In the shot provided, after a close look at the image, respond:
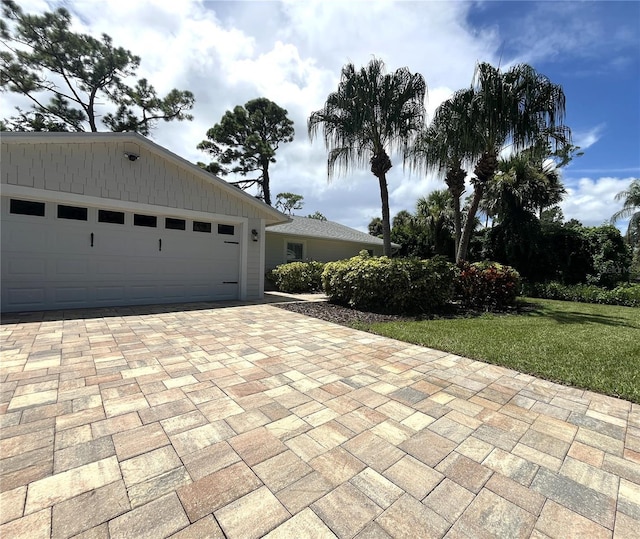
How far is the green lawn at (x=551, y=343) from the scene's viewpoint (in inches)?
135

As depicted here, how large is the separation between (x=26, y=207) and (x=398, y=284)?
8.05 meters

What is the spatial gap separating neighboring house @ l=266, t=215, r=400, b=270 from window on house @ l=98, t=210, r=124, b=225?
19.1 ft

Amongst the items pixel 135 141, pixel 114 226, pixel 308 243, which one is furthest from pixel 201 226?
Result: pixel 308 243

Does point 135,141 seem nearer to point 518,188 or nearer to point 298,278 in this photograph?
point 298,278

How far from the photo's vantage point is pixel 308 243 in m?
14.5

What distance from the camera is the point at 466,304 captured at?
8.96 meters

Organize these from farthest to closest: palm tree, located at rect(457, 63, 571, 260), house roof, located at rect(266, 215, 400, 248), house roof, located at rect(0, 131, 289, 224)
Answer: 1. house roof, located at rect(266, 215, 400, 248)
2. palm tree, located at rect(457, 63, 571, 260)
3. house roof, located at rect(0, 131, 289, 224)

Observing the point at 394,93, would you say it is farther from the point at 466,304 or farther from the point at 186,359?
the point at 186,359

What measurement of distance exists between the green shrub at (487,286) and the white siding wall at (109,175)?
23.4 ft

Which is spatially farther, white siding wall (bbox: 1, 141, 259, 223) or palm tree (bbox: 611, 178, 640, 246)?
palm tree (bbox: 611, 178, 640, 246)

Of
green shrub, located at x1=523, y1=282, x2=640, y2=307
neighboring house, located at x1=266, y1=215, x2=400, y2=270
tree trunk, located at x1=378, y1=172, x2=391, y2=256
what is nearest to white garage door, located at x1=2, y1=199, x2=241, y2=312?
neighboring house, located at x1=266, y1=215, x2=400, y2=270

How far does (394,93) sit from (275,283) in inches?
302

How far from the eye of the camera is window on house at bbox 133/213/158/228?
7.23 metres

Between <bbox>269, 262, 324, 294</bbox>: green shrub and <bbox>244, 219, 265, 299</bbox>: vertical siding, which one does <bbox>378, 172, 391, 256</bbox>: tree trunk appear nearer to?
<bbox>269, 262, 324, 294</bbox>: green shrub
